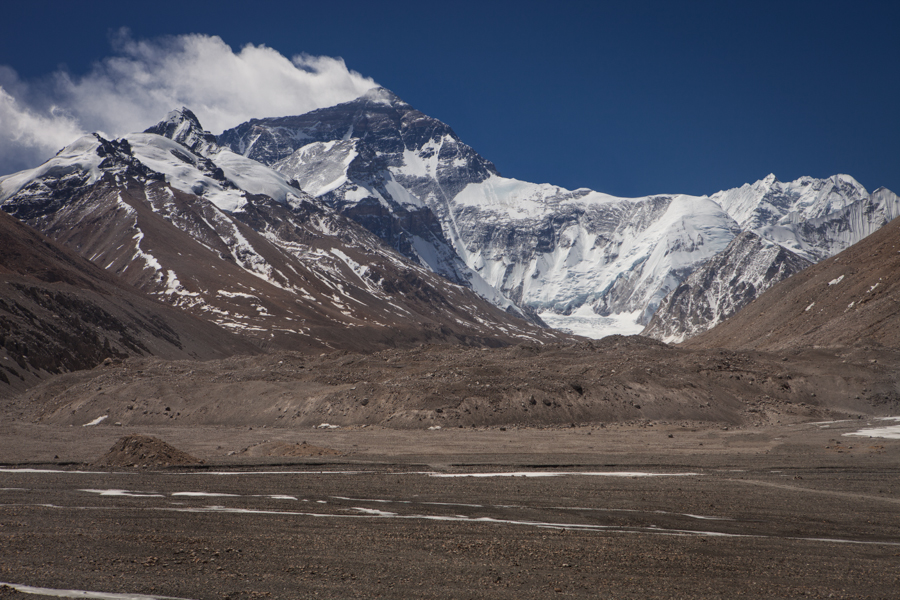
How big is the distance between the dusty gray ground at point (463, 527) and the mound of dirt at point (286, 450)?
0.44 metres

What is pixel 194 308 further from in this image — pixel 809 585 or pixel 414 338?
pixel 809 585

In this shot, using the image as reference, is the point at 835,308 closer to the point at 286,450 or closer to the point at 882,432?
the point at 882,432

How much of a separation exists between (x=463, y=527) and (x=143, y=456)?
52.6 feet

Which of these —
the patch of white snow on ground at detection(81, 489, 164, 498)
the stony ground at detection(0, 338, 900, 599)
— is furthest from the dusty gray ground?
the patch of white snow on ground at detection(81, 489, 164, 498)

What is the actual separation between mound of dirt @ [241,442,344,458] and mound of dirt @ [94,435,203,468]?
3.91 metres

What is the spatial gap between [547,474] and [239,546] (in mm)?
13774

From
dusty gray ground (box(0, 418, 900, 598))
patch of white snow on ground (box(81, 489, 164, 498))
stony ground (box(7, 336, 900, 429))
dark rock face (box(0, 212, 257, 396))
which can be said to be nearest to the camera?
dusty gray ground (box(0, 418, 900, 598))

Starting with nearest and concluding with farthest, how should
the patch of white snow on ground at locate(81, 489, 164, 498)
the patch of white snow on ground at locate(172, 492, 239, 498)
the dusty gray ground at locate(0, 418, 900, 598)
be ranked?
1. the dusty gray ground at locate(0, 418, 900, 598)
2. the patch of white snow on ground at locate(81, 489, 164, 498)
3. the patch of white snow on ground at locate(172, 492, 239, 498)

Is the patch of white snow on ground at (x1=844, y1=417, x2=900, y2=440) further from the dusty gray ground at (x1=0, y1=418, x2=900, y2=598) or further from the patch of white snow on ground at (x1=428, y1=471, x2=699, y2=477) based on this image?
the patch of white snow on ground at (x1=428, y1=471, x2=699, y2=477)

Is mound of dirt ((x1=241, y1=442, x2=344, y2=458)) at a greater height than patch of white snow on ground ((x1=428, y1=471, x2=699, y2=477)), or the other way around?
mound of dirt ((x1=241, y1=442, x2=344, y2=458))

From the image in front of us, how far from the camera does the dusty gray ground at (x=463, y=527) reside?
1141 centimetres

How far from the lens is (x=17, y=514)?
16.1 metres

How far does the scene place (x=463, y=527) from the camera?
51.5ft

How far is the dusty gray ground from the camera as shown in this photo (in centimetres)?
1141
